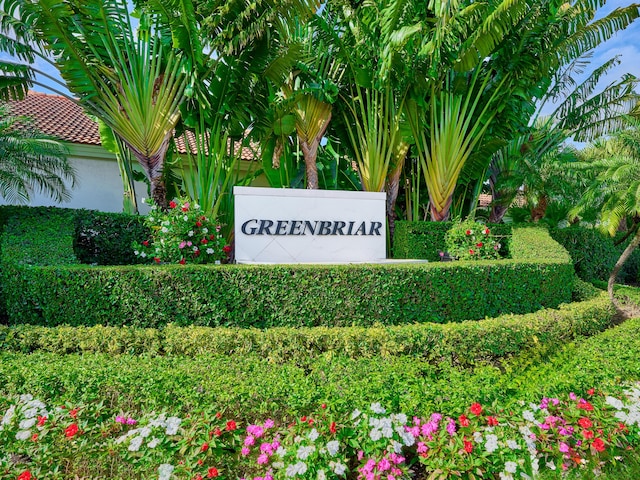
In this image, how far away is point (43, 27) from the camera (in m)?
6.31

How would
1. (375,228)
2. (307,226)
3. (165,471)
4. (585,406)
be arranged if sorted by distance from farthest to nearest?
(375,228) < (307,226) < (585,406) < (165,471)

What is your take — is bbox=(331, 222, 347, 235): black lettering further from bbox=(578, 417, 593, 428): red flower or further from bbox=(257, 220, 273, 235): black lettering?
bbox=(578, 417, 593, 428): red flower

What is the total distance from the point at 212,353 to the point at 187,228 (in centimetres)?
270

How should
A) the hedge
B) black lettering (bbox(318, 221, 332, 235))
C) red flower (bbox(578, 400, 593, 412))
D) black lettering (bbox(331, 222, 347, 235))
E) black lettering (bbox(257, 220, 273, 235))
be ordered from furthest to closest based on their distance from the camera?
1. black lettering (bbox(331, 222, 347, 235))
2. black lettering (bbox(318, 221, 332, 235))
3. black lettering (bbox(257, 220, 273, 235))
4. the hedge
5. red flower (bbox(578, 400, 593, 412))

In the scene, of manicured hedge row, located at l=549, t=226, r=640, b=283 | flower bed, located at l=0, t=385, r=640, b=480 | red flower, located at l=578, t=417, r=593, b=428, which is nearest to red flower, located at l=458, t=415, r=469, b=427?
flower bed, located at l=0, t=385, r=640, b=480

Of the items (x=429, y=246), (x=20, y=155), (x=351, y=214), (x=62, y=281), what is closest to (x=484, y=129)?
(x=429, y=246)

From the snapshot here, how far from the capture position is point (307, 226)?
706 centimetres

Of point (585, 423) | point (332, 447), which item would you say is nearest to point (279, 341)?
point (332, 447)

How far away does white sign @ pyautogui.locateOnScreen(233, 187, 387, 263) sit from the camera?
6.70 m

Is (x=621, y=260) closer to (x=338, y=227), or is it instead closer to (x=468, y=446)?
(x=338, y=227)

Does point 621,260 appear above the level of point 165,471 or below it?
above

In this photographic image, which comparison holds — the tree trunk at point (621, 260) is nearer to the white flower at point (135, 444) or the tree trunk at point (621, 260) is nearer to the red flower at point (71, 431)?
the white flower at point (135, 444)

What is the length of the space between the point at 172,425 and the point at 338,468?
1101mm

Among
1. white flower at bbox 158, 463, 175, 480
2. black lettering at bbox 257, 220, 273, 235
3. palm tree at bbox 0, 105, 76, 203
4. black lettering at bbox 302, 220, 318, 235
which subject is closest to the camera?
white flower at bbox 158, 463, 175, 480
